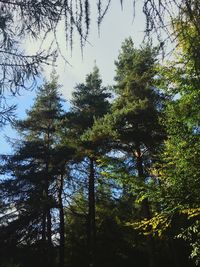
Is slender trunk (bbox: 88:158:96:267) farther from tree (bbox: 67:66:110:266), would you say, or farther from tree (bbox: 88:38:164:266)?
tree (bbox: 88:38:164:266)

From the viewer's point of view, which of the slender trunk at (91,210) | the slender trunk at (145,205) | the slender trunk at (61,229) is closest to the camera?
the slender trunk at (145,205)

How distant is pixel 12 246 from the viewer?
75.2 feet

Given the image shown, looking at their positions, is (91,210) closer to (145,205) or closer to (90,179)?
(90,179)

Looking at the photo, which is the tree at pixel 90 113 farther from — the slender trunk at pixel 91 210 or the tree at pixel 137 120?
the tree at pixel 137 120

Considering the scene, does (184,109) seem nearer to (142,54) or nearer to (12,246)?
(142,54)

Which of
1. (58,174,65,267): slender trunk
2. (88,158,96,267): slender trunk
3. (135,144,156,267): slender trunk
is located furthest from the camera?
(88,158,96,267): slender trunk

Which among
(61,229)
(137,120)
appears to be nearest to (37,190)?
(61,229)

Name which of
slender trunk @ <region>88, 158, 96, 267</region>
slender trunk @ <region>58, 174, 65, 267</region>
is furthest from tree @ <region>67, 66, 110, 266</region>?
slender trunk @ <region>58, 174, 65, 267</region>

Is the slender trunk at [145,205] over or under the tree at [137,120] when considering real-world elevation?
under

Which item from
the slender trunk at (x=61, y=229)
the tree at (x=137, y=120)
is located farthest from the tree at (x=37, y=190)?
the tree at (x=137, y=120)

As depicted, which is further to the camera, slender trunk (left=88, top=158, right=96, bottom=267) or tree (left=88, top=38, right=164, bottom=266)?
slender trunk (left=88, top=158, right=96, bottom=267)

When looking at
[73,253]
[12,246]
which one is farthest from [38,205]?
[73,253]

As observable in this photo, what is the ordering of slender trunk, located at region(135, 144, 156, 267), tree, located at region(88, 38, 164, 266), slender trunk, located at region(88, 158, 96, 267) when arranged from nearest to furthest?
slender trunk, located at region(135, 144, 156, 267)
tree, located at region(88, 38, 164, 266)
slender trunk, located at region(88, 158, 96, 267)

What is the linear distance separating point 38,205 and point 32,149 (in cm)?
407
